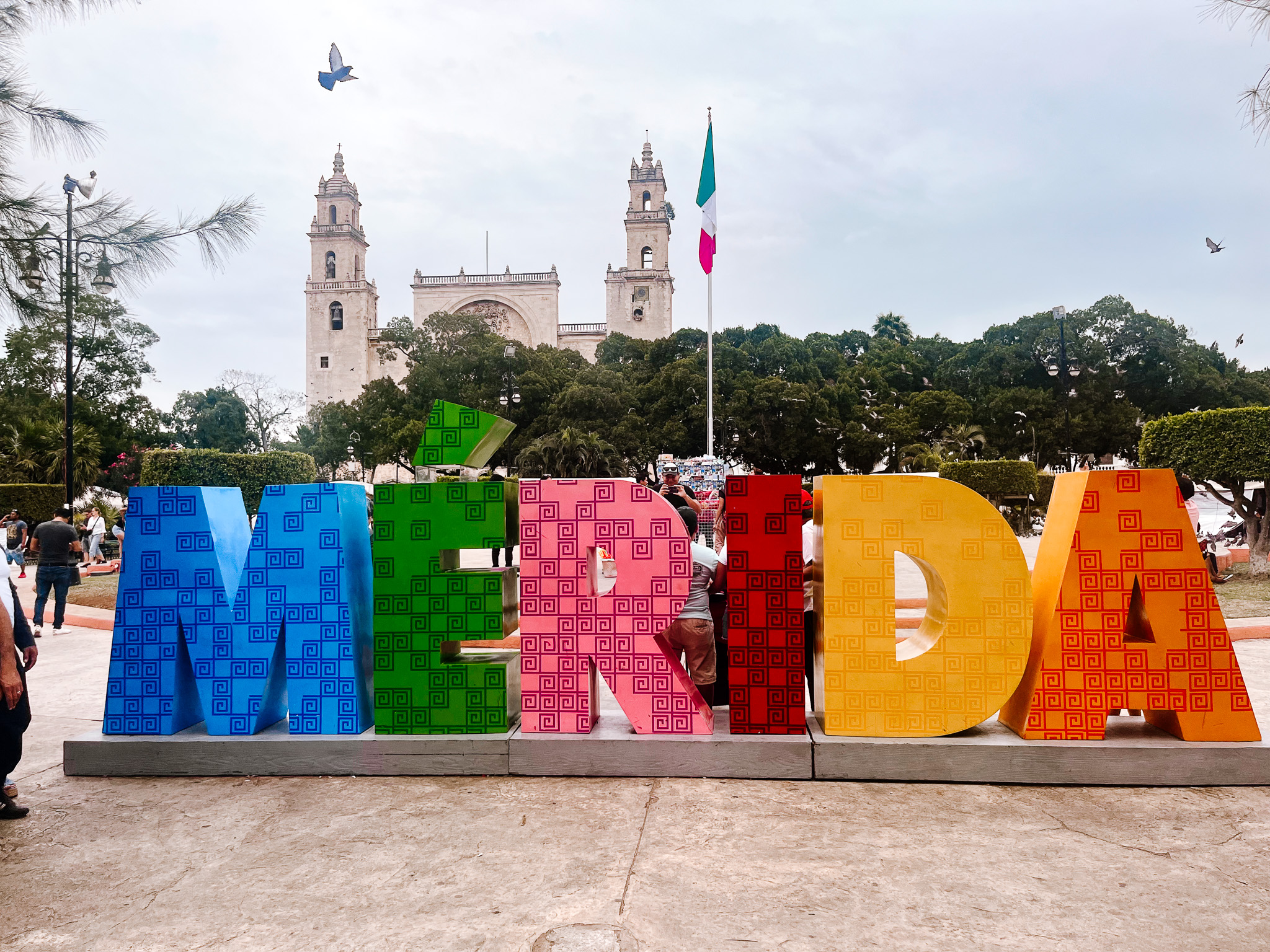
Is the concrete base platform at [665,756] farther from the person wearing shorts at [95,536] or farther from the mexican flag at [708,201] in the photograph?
the person wearing shorts at [95,536]

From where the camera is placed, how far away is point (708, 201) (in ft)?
58.9

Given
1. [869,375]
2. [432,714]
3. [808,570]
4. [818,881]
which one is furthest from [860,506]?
[869,375]

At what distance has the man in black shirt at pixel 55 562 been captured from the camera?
31.7 feet

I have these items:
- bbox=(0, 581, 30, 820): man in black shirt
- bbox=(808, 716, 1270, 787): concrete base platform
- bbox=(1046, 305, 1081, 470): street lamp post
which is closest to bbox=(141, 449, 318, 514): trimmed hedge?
bbox=(0, 581, 30, 820): man in black shirt

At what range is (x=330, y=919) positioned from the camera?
3.07 metres

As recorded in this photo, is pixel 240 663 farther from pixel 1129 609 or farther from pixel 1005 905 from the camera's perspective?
pixel 1129 609

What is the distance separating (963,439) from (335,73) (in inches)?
1284

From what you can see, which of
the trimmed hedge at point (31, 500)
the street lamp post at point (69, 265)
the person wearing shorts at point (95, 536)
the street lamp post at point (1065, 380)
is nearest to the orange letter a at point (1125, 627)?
the street lamp post at point (69, 265)

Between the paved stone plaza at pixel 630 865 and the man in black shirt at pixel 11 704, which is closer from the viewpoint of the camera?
the paved stone plaza at pixel 630 865

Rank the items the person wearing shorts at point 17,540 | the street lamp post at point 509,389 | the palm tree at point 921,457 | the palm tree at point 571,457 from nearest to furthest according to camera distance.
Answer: the person wearing shorts at point 17,540 < the palm tree at point 921,457 < the palm tree at point 571,457 < the street lamp post at point 509,389

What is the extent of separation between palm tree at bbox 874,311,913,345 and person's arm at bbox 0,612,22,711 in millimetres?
62154

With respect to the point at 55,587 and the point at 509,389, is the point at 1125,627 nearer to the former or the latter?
the point at 55,587

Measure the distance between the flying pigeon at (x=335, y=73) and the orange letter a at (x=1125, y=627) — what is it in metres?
8.36

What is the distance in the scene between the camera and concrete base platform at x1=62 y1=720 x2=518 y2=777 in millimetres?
4645
